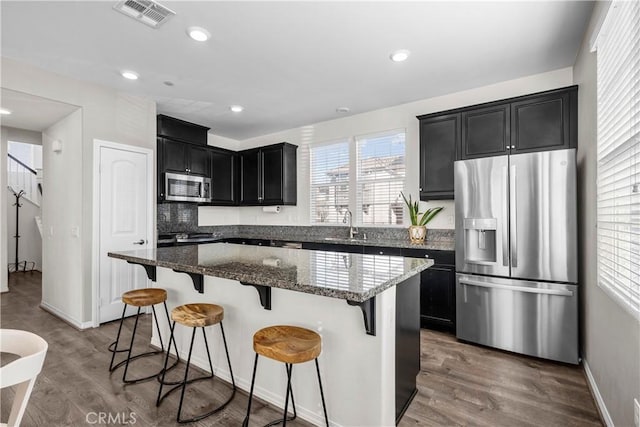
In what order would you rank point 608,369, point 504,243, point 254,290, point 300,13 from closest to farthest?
1. point 608,369
2. point 254,290
3. point 300,13
4. point 504,243

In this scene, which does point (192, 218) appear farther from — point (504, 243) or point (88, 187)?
point (504, 243)

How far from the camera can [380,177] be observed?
439cm

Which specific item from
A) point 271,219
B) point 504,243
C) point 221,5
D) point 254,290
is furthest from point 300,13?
point 271,219

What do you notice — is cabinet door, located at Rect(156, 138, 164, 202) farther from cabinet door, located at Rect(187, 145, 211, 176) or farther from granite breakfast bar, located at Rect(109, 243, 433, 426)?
granite breakfast bar, located at Rect(109, 243, 433, 426)

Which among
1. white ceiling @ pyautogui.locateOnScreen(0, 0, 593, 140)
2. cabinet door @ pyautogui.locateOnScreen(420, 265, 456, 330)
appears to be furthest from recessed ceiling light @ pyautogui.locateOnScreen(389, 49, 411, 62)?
cabinet door @ pyautogui.locateOnScreen(420, 265, 456, 330)

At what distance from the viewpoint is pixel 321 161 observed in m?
4.99

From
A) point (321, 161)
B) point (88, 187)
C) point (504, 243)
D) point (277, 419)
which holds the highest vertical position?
point (321, 161)

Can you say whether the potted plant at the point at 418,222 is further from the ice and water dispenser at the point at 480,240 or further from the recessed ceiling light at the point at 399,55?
the recessed ceiling light at the point at 399,55

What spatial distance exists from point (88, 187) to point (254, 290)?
8.50 ft

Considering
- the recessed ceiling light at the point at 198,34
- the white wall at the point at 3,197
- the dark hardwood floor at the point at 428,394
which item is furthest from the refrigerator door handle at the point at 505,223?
the white wall at the point at 3,197

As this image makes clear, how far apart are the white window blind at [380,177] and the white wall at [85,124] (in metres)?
2.96

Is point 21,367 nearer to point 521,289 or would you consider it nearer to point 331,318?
point 331,318

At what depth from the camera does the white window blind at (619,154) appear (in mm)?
1492

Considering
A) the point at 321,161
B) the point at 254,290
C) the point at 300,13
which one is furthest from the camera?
the point at 321,161
